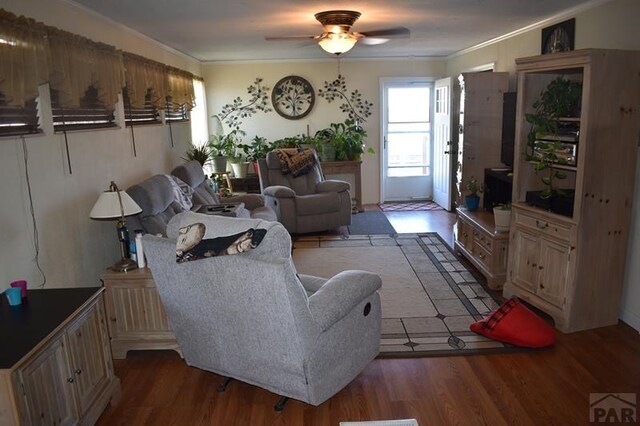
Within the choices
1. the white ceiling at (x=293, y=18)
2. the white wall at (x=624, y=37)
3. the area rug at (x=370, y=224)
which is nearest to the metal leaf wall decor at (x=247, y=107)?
the white ceiling at (x=293, y=18)

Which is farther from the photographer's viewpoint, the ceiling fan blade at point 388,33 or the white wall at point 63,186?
the ceiling fan blade at point 388,33

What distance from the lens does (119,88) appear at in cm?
382

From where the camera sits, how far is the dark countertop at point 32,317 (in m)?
1.81

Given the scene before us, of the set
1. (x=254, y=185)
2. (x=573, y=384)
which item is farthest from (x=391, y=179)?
(x=573, y=384)

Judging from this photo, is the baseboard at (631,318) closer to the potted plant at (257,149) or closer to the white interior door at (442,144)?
the white interior door at (442,144)

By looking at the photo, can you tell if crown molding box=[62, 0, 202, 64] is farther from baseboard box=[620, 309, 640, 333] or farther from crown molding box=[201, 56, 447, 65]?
baseboard box=[620, 309, 640, 333]

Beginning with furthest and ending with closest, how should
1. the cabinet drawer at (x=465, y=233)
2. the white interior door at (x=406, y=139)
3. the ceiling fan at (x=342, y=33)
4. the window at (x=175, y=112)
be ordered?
the white interior door at (x=406, y=139) → the window at (x=175, y=112) → the cabinet drawer at (x=465, y=233) → the ceiling fan at (x=342, y=33)

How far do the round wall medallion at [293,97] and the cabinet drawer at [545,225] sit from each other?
4.42m

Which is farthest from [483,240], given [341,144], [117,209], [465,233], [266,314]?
[341,144]

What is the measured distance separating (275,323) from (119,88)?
2.62m

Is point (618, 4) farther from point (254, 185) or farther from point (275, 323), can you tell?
point (254, 185)

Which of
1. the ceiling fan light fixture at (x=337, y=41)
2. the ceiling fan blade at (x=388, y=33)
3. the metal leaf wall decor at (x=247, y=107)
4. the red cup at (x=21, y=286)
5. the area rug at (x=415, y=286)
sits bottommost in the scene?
the area rug at (x=415, y=286)

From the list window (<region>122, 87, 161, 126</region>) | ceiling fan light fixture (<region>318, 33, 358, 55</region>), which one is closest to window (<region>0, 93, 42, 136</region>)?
window (<region>122, 87, 161, 126</region>)

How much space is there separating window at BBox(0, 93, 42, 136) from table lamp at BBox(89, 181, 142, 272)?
528 millimetres
